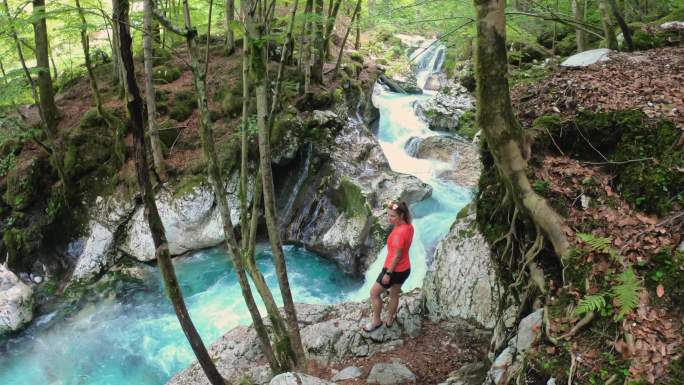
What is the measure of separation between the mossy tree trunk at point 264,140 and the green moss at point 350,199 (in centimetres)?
537

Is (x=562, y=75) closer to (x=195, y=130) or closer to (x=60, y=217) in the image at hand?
(x=195, y=130)

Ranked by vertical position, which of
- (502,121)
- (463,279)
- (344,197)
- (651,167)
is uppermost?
(502,121)

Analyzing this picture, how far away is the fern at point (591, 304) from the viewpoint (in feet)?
10.3

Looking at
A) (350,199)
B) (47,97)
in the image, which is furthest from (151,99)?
(350,199)

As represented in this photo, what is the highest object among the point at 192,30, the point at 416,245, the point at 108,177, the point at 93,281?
the point at 192,30

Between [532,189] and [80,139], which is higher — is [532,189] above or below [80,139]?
above

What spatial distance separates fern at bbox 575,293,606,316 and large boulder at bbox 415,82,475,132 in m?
14.1

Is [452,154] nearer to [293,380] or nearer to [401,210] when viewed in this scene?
[401,210]

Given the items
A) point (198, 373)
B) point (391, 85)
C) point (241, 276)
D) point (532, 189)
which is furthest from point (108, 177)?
point (391, 85)

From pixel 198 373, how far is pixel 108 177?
7512 mm

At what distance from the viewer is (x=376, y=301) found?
6.07 meters

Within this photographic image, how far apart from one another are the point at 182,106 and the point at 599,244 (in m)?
12.5

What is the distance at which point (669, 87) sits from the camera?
5180 mm

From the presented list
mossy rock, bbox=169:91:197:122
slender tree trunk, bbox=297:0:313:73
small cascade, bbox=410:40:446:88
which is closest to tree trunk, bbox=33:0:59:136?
mossy rock, bbox=169:91:197:122
